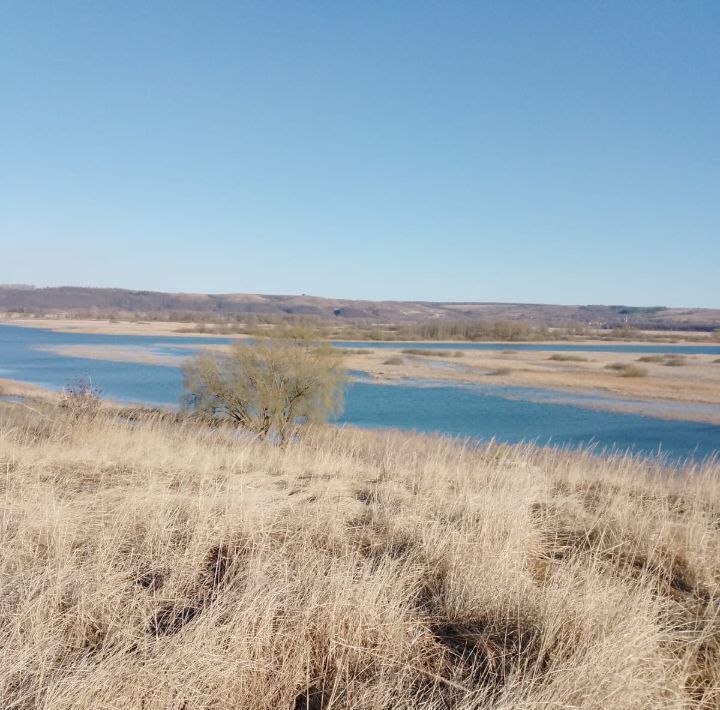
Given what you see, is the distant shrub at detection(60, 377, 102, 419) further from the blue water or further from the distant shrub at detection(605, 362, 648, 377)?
the distant shrub at detection(605, 362, 648, 377)

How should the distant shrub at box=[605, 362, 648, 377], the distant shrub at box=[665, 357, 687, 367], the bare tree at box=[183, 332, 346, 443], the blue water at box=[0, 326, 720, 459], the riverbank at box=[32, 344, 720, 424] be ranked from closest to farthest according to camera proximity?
the bare tree at box=[183, 332, 346, 443]
the blue water at box=[0, 326, 720, 459]
the riverbank at box=[32, 344, 720, 424]
the distant shrub at box=[605, 362, 648, 377]
the distant shrub at box=[665, 357, 687, 367]

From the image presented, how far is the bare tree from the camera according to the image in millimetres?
21094

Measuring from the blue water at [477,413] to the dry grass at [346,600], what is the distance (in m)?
14.6

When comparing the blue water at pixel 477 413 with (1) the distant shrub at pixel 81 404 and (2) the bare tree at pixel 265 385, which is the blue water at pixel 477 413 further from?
(1) the distant shrub at pixel 81 404

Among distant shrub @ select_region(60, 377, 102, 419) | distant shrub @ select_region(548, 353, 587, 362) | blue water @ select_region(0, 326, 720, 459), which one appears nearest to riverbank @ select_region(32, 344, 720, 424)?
distant shrub @ select_region(548, 353, 587, 362)

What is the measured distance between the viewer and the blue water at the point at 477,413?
25.3 m

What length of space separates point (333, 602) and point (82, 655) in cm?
133

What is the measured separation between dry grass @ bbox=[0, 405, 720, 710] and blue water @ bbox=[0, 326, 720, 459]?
14.6 m

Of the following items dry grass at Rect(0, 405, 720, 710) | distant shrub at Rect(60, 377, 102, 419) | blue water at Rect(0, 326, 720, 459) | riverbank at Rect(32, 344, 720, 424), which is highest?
dry grass at Rect(0, 405, 720, 710)

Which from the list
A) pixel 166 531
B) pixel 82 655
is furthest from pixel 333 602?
pixel 166 531

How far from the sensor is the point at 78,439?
8656 millimetres

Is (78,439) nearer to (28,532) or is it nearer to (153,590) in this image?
(28,532)

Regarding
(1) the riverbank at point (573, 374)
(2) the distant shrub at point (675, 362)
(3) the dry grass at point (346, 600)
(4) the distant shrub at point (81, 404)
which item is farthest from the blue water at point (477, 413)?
(2) the distant shrub at point (675, 362)

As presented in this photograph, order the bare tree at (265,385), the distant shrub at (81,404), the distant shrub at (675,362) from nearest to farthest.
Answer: the distant shrub at (81,404), the bare tree at (265,385), the distant shrub at (675,362)
